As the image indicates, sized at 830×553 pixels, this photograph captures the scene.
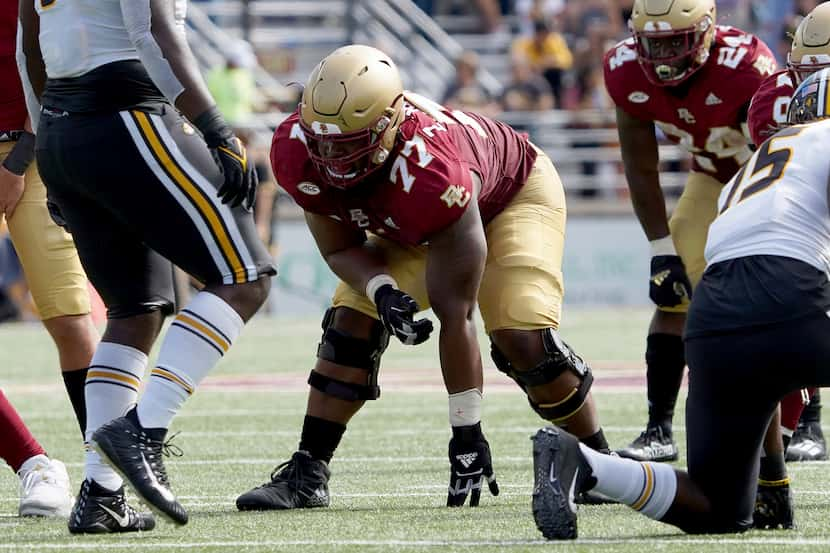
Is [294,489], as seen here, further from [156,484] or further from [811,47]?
[811,47]

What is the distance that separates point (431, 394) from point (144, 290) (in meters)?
4.26

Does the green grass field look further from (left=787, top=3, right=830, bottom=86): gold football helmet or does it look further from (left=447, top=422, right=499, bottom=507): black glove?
(left=787, top=3, right=830, bottom=86): gold football helmet

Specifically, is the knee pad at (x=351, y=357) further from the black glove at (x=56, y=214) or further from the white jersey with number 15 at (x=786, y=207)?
the white jersey with number 15 at (x=786, y=207)

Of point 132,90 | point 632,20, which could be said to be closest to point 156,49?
point 132,90

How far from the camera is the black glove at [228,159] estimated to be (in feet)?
13.2

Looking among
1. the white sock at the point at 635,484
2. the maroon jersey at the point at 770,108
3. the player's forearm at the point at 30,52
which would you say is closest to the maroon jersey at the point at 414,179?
the player's forearm at the point at 30,52

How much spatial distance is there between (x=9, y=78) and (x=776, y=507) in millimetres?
2804

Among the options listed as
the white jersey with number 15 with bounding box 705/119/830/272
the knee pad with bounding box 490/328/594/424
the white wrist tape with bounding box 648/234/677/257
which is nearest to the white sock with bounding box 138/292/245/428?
the knee pad with bounding box 490/328/594/424

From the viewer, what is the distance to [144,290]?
4.32 meters

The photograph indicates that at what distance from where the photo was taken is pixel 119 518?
14.1 feet

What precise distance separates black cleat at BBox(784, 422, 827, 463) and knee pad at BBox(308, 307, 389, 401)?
174 cm

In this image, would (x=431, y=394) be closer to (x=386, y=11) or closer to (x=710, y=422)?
→ (x=710, y=422)

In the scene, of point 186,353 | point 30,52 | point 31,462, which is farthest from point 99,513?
point 30,52

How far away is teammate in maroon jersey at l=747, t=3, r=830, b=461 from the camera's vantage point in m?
4.86
